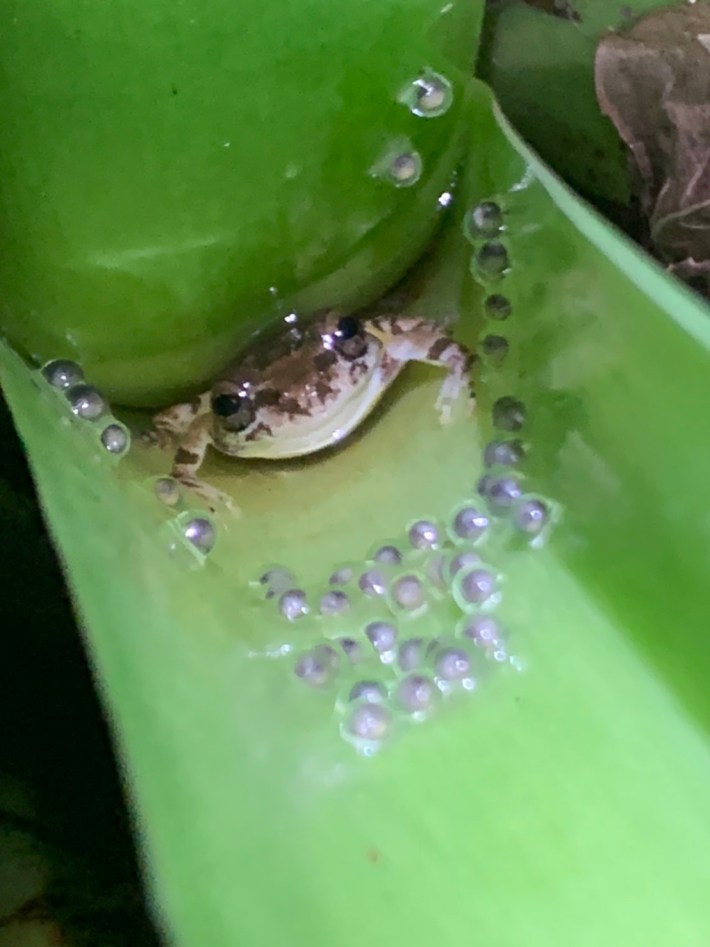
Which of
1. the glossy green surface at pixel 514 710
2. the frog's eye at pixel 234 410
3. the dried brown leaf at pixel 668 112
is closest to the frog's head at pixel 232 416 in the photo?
the frog's eye at pixel 234 410

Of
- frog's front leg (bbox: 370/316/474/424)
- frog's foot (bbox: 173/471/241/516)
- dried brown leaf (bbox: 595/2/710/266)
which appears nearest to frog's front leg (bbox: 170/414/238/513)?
frog's foot (bbox: 173/471/241/516)

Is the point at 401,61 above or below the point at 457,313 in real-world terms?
above

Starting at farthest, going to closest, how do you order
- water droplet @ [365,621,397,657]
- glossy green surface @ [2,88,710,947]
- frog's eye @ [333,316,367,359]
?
1. frog's eye @ [333,316,367,359]
2. water droplet @ [365,621,397,657]
3. glossy green surface @ [2,88,710,947]

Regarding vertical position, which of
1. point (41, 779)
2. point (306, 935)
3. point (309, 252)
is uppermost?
point (309, 252)

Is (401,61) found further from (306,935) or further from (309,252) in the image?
(306,935)

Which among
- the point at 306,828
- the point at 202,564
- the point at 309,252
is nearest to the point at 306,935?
the point at 306,828

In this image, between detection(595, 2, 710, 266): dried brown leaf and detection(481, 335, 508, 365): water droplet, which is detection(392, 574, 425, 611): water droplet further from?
detection(595, 2, 710, 266): dried brown leaf

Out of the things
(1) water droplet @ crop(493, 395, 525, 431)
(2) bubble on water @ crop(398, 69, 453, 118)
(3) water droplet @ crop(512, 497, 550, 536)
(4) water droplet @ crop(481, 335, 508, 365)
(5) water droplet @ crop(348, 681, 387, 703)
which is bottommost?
(5) water droplet @ crop(348, 681, 387, 703)
